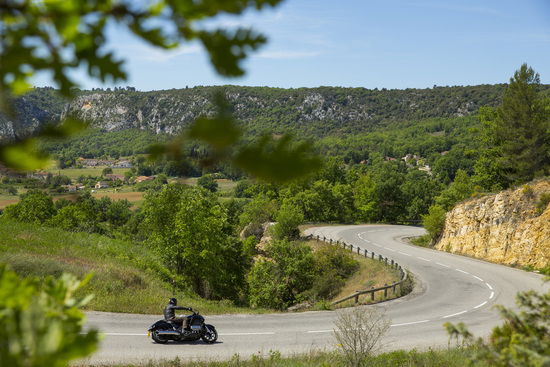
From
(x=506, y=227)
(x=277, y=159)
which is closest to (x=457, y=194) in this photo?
(x=506, y=227)

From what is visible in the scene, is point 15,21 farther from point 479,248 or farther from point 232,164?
point 479,248

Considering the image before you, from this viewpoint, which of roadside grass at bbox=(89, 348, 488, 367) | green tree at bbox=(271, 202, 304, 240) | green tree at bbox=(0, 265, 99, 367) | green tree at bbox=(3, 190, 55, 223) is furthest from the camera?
green tree at bbox=(3, 190, 55, 223)

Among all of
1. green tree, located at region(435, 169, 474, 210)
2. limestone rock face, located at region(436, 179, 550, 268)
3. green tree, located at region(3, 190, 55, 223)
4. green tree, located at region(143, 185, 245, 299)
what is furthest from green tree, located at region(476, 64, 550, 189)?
green tree, located at region(3, 190, 55, 223)

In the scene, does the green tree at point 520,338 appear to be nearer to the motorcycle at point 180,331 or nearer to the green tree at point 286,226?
the motorcycle at point 180,331

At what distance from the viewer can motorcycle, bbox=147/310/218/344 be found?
502 inches

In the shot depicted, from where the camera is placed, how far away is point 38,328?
1.12 m

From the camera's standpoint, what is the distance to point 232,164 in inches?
45.5

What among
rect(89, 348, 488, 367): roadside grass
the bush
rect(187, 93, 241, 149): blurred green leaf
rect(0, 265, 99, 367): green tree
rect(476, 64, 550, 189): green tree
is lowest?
rect(89, 348, 488, 367): roadside grass

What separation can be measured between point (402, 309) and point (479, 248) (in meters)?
14.2

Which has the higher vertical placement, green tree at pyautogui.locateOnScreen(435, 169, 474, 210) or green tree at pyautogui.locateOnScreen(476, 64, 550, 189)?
green tree at pyautogui.locateOnScreen(476, 64, 550, 189)

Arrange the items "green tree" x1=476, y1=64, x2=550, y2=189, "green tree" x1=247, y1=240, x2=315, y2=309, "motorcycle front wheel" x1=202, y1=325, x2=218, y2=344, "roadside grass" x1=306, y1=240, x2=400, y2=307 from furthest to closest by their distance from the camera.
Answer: "green tree" x1=476, y1=64, x2=550, y2=189, "green tree" x1=247, y1=240, x2=315, y2=309, "roadside grass" x1=306, y1=240, x2=400, y2=307, "motorcycle front wheel" x1=202, y1=325, x2=218, y2=344

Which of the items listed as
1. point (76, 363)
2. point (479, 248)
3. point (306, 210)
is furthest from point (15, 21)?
point (306, 210)

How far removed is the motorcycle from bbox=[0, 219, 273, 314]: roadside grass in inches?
133

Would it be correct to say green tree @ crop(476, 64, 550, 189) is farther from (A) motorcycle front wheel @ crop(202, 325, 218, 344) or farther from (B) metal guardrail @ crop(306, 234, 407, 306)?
(A) motorcycle front wheel @ crop(202, 325, 218, 344)
